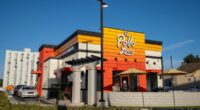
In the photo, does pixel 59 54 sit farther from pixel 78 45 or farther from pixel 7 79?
pixel 7 79

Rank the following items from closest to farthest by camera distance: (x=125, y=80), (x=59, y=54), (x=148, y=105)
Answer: (x=148, y=105) → (x=125, y=80) → (x=59, y=54)

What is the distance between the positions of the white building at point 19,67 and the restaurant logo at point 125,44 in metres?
84.5

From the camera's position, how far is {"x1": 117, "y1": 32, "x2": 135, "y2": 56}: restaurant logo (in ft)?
83.7

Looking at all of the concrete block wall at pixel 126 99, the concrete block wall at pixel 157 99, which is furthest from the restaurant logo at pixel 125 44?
the concrete block wall at pixel 157 99

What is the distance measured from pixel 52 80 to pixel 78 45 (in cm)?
738

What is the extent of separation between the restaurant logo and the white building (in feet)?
277

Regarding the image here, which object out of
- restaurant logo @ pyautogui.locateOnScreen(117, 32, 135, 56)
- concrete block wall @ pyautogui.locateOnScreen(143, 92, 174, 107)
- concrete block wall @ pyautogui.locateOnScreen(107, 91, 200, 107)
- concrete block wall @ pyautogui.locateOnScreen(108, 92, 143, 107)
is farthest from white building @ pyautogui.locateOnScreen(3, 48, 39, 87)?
concrete block wall @ pyautogui.locateOnScreen(143, 92, 174, 107)

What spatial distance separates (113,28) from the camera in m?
25.3

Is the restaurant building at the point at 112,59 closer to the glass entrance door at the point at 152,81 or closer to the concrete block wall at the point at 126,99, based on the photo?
the glass entrance door at the point at 152,81

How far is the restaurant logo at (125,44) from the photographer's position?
83.7 ft

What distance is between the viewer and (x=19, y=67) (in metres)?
103

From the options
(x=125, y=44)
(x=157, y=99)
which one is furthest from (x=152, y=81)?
(x=157, y=99)

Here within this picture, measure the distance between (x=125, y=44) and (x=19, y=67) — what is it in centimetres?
8929

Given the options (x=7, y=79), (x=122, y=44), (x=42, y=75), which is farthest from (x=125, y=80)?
(x=7, y=79)
